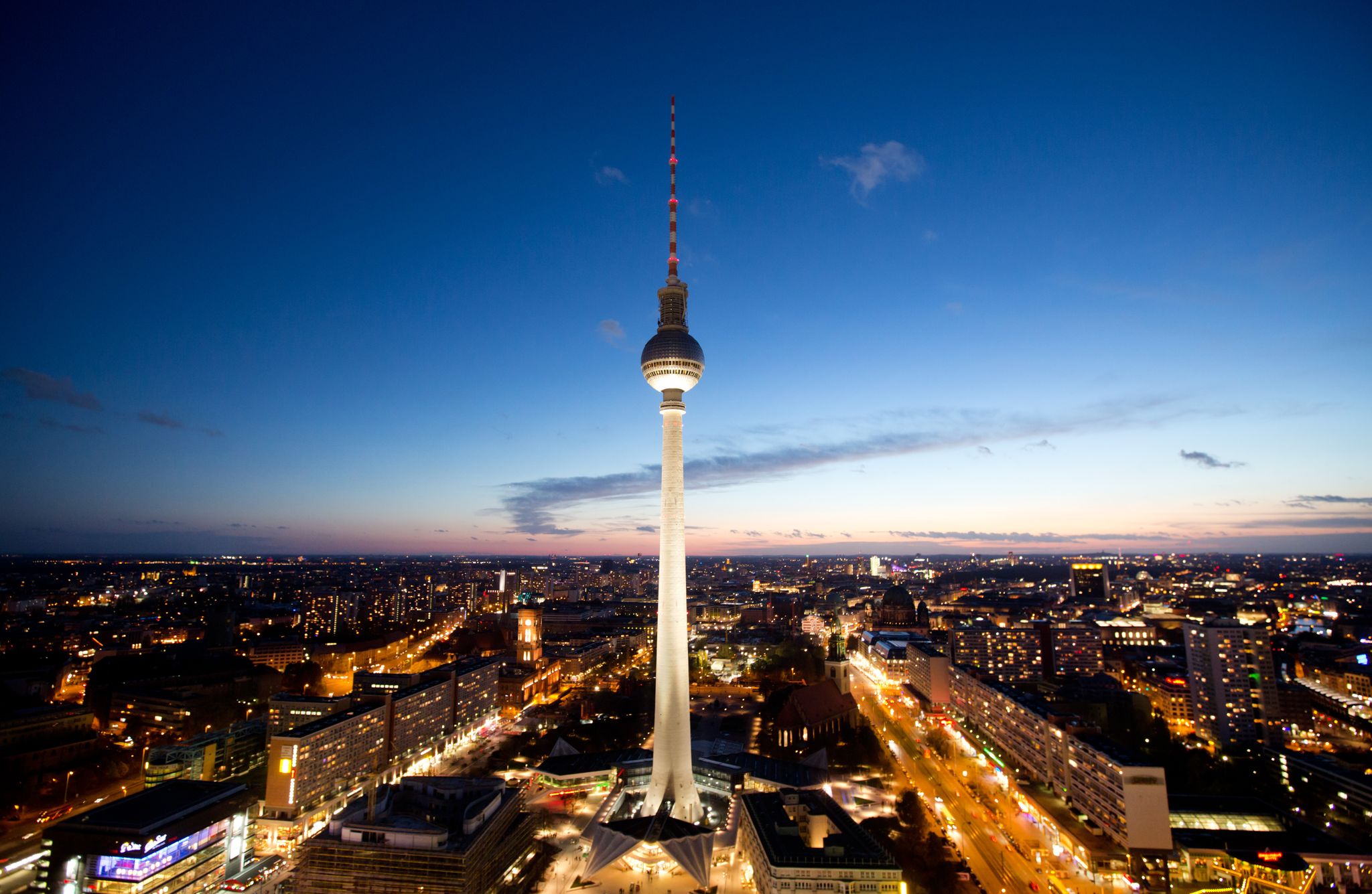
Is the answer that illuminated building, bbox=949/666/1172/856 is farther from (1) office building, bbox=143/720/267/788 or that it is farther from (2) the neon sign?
(1) office building, bbox=143/720/267/788

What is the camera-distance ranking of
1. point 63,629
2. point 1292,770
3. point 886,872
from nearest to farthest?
point 886,872 < point 1292,770 < point 63,629

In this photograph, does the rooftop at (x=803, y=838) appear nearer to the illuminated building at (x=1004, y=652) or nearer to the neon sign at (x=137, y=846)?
the neon sign at (x=137, y=846)

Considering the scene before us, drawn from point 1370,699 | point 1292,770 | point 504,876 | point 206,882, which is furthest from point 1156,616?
point 206,882

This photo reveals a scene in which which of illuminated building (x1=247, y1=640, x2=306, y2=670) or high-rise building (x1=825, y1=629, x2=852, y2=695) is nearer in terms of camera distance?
high-rise building (x1=825, y1=629, x2=852, y2=695)

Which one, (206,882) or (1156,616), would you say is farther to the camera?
(1156,616)

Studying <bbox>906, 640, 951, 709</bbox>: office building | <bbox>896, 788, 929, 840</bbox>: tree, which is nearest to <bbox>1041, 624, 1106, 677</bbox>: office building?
<bbox>906, 640, 951, 709</bbox>: office building

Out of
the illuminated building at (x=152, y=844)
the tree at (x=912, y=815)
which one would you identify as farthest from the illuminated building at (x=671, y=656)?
the illuminated building at (x=152, y=844)

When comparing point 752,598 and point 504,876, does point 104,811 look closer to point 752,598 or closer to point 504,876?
point 504,876
